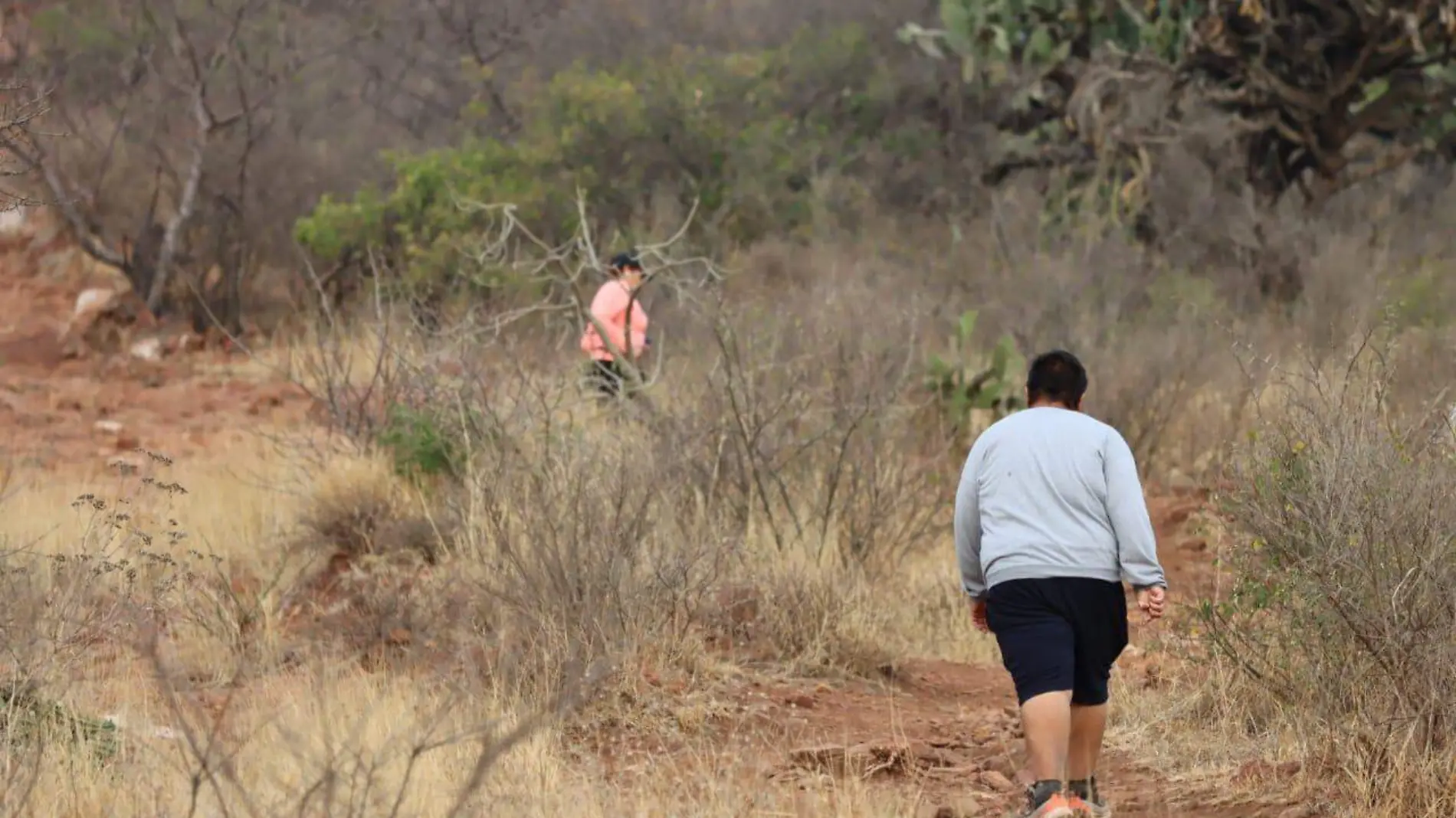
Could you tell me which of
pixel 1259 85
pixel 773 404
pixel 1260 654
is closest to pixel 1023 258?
pixel 1259 85

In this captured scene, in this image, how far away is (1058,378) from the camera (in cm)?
527

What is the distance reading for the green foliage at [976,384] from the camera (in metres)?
11.2

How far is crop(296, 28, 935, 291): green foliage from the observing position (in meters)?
18.6

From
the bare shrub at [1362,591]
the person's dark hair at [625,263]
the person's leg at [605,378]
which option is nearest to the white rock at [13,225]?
the person's dark hair at [625,263]

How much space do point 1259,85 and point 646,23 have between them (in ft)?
48.8

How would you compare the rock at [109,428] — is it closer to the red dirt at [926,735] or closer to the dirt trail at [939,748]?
the red dirt at [926,735]

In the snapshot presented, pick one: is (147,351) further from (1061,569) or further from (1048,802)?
(1048,802)

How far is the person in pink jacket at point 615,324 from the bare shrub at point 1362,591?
15.1 feet

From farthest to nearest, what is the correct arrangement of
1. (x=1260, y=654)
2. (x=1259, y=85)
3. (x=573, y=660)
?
1. (x=1259, y=85)
2. (x=1260, y=654)
3. (x=573, y=660)

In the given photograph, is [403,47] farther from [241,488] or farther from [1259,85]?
[241,488]

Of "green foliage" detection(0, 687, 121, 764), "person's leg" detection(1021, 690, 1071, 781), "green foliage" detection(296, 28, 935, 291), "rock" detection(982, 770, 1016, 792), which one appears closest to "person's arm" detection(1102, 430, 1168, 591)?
"person's leg" detection(1021, 690, 1071, 781)

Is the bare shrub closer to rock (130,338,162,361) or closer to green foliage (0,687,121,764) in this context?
green foliage (0,687,121,764)

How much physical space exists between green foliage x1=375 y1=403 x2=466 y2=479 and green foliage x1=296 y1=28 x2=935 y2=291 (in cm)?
684

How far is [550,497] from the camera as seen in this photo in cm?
709
